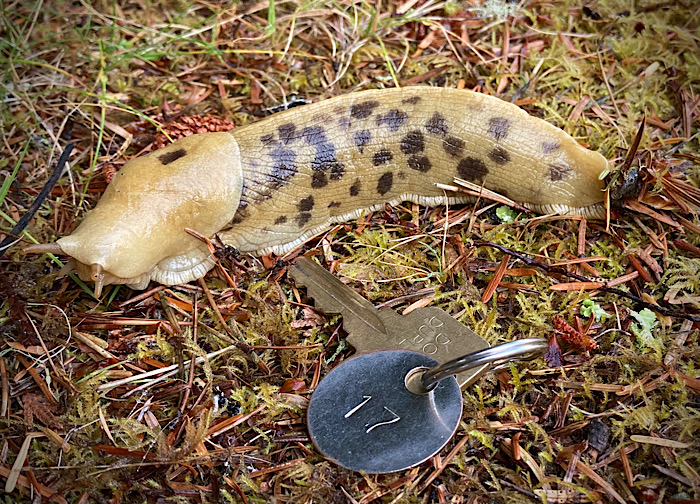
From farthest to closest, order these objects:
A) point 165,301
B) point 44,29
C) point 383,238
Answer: point 44,29 → point 383,238 → point 165,301

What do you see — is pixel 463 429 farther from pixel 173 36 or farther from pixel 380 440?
pixel 173 36

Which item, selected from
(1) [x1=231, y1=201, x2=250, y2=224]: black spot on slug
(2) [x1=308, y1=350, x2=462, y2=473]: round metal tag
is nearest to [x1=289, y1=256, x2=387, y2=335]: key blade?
(2) [x1=308, y1=350, x2=462, y2=473]: round metal tag

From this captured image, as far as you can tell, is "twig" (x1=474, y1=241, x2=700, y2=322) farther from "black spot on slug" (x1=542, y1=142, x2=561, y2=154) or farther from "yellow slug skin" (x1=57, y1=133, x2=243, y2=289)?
"yellow slug skin" (x1=57, y1=133, x2=243, y2=289)

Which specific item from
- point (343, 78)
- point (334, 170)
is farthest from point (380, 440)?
point (343, 78)

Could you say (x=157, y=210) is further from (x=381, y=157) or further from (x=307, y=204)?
(x=381, y=157)

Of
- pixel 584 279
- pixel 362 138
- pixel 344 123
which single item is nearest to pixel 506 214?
pixel 584 279

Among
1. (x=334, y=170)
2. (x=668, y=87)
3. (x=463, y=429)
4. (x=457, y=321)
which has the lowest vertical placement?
(x=463, y=429)
